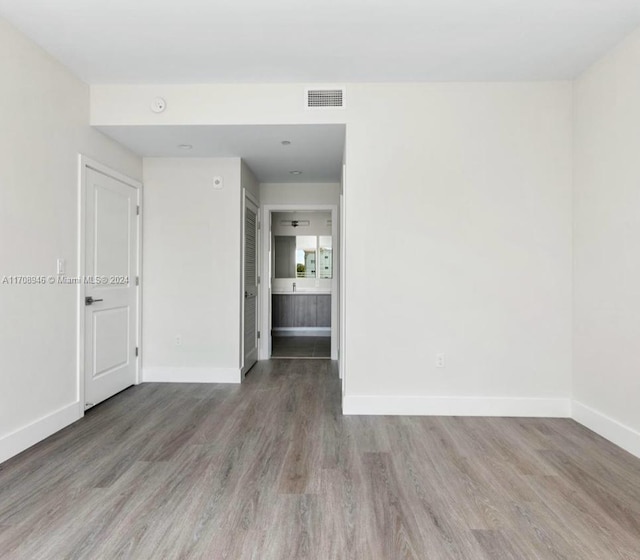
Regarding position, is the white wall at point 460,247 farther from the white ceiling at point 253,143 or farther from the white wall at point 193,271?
the white wall at point 193,271

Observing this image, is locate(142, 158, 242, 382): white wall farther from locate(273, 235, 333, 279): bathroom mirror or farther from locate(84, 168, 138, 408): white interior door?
locate(273, 235, 333, 279): bathroom mirror

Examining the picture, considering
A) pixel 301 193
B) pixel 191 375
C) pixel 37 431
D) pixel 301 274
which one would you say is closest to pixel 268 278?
pixel 301 193

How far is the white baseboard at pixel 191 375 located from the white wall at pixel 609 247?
10.3 ft

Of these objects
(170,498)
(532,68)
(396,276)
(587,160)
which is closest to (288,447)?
(170,498)

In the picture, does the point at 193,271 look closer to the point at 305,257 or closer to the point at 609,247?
the point at 609,247

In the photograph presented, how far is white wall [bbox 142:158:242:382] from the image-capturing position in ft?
14.0

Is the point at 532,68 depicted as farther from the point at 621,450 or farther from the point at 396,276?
the point at 621,450

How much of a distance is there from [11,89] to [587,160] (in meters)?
3.93

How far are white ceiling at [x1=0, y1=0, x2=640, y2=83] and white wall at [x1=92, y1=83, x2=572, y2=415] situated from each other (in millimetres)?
181

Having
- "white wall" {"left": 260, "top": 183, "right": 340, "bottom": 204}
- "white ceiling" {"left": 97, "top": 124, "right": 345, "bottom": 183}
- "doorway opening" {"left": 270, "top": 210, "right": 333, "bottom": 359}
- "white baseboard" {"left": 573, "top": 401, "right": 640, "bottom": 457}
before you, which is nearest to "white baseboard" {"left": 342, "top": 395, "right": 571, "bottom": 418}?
"white baseboard" {"left": 573, "top": 401, "right": 640, "bottom": 457}

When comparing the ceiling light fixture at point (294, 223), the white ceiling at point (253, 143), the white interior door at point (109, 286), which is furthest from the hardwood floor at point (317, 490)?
the ceiling light fixture at point (294, 223)

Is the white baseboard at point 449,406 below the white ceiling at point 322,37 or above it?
below

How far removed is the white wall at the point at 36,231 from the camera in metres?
2.44

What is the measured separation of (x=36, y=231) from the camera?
8.76 feet
